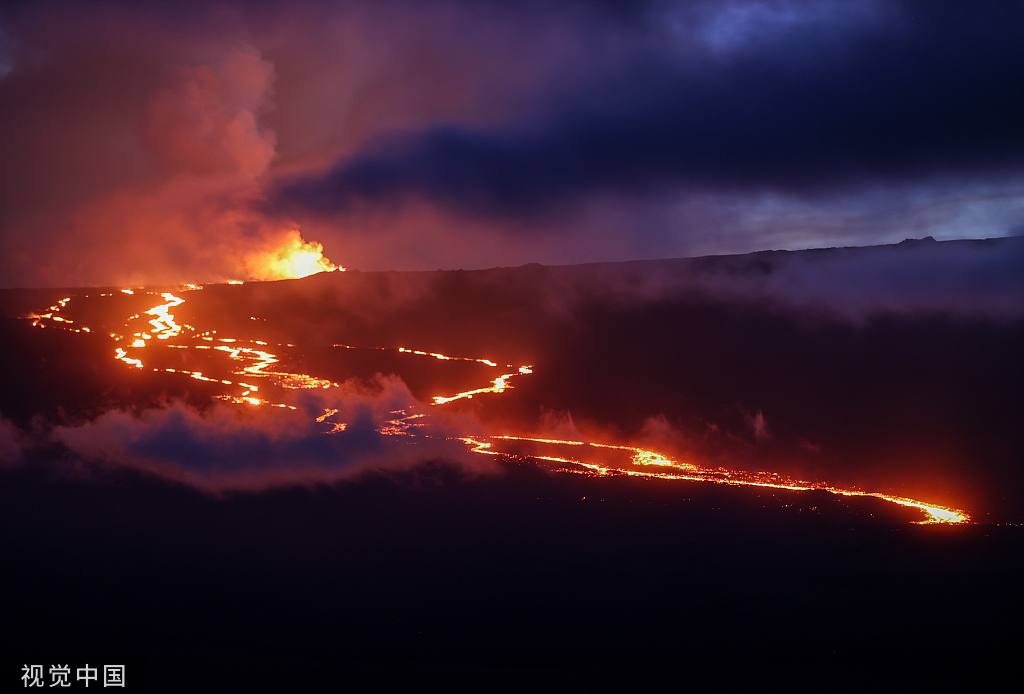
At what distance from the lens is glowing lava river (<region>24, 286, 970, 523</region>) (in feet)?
52.7

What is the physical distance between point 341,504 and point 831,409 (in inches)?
522

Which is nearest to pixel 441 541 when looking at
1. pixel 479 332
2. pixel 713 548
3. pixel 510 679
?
pixel 510 679

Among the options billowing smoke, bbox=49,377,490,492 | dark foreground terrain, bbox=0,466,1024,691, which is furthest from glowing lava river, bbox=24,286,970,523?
dark foreground terrain, bbox=0,466,1024,691

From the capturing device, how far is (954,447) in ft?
57.9

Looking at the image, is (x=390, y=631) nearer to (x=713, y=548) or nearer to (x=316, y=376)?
(x=713, y=548)

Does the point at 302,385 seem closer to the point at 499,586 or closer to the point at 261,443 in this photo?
the point at 261,443

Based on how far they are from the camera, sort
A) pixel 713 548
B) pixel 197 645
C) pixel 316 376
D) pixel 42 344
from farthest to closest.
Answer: pixel 42 344
pixel 316 376
pixel 713 548
pixel 197 645

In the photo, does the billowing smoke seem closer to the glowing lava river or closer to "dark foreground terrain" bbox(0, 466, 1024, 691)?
the glowing lava river

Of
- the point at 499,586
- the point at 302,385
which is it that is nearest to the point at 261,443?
the point at 302,385

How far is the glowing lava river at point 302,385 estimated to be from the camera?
1608 cm

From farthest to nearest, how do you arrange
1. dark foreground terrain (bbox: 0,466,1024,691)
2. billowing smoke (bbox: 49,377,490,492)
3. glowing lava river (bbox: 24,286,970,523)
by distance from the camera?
glowing lava river (bbox: 24,286,970,523) → billowing smoke (bbox: 49,377,490,492) → dark foreground terrain (bbox: 0,466,1024,691)

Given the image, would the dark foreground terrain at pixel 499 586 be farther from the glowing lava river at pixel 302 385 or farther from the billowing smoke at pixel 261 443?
the glowing lava river at pixel 302 385

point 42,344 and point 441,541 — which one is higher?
point 42,344

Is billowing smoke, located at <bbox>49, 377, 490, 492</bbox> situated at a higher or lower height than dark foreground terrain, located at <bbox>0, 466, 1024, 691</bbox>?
higher
